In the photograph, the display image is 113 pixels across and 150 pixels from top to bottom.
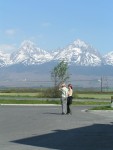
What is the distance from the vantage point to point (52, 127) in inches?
809

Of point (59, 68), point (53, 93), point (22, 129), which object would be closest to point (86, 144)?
point (22, 129)

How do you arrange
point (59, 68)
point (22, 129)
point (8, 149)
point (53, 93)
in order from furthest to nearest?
1. point (59, 68)
2. point (53, 93)
3. point (22, 129)
4. point (8, 149)

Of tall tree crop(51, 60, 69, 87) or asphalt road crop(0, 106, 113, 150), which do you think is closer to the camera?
asphalt road crop(0, 106, 113, 150)

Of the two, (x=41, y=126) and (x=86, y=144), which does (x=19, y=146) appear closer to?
(x=86, y=144)

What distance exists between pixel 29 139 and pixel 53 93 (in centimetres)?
4519

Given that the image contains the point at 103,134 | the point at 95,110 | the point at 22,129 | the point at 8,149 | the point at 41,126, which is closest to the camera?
the point at 8,149

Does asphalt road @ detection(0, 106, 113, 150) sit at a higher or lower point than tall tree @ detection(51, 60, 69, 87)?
lower

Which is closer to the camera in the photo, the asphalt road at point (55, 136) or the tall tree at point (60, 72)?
the asphalt road at point (55, 136)

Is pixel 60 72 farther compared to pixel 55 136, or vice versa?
pixel 60 72

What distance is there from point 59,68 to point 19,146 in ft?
188

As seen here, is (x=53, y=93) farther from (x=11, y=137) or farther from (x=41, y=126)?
(x=11, y=137)

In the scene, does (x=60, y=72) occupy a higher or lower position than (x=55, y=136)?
higher

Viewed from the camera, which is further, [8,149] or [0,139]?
[0,139]

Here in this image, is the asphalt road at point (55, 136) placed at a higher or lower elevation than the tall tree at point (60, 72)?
lower
